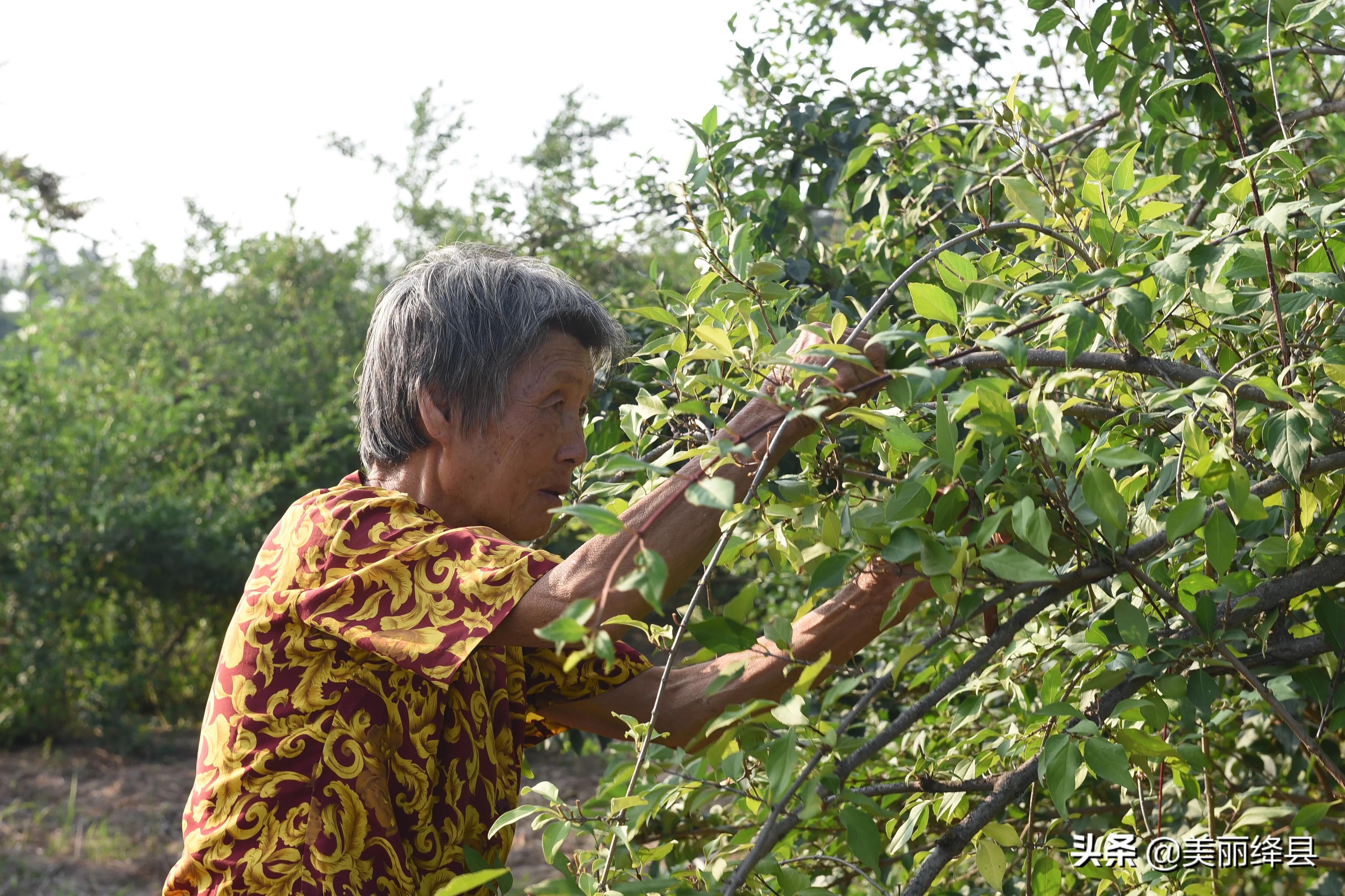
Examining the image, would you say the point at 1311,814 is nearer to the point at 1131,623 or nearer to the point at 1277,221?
the point at 1131,623

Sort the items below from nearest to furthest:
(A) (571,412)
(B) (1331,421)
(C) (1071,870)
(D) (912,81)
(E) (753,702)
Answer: (E) (753,702) < (B) (1331,421) < (A) (571,412) < (C) (1071,870) < (D) (912,81)

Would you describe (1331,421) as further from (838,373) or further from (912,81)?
(912,81)

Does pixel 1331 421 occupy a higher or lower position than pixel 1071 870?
higher

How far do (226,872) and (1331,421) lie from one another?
1.46 metres

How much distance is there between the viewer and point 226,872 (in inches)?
59.7

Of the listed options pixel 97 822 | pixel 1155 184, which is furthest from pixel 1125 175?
pixel 97 822

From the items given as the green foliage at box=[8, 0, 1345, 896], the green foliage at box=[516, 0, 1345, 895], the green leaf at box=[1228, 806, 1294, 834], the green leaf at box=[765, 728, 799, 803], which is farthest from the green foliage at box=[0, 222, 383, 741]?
the green leaf at box=[765, 728, 799, 803]

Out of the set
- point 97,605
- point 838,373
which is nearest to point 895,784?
point 838,373

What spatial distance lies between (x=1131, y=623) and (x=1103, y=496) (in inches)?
8.1

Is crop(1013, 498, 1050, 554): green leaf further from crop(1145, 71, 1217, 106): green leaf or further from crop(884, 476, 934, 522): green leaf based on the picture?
crop(1145, 71, 1217, 106): green leaf

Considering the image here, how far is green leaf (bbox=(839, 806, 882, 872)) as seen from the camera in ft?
4.06

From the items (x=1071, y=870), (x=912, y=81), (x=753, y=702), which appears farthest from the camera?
(x=912, y=81)

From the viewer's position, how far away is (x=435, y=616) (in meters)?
1.45

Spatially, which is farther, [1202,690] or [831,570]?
[1202,690]
